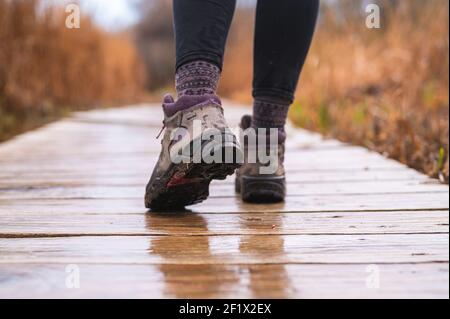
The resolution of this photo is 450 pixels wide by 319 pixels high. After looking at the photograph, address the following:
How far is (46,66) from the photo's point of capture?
17.2 feet

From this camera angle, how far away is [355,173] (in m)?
1.75

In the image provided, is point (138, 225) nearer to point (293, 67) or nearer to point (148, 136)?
point (293, 67)

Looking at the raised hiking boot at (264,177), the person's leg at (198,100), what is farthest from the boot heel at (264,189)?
the person's leg at (198,100)

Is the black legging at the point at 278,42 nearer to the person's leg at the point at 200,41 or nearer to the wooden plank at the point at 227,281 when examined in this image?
the person's leg at the point at 200,41

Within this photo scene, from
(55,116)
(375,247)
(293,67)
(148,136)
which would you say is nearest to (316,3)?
(293,67)

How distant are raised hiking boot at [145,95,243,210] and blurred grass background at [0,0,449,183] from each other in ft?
2.62

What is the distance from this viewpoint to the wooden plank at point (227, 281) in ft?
2.31

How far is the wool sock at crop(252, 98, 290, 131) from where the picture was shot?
1266mm

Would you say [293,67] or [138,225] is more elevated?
[293,67]

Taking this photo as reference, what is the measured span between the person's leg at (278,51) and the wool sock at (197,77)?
19 cm

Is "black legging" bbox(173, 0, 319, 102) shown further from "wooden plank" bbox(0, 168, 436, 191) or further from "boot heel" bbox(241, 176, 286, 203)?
"wooden plank" bbox(0, 168, 436, 191)

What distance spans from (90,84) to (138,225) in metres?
6.60

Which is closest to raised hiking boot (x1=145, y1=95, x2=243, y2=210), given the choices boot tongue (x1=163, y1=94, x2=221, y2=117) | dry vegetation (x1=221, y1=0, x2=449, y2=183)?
boot tongue (x1=163, y1=94, x2=221, y2=117)

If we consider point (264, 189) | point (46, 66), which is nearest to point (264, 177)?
point (264, 189)
